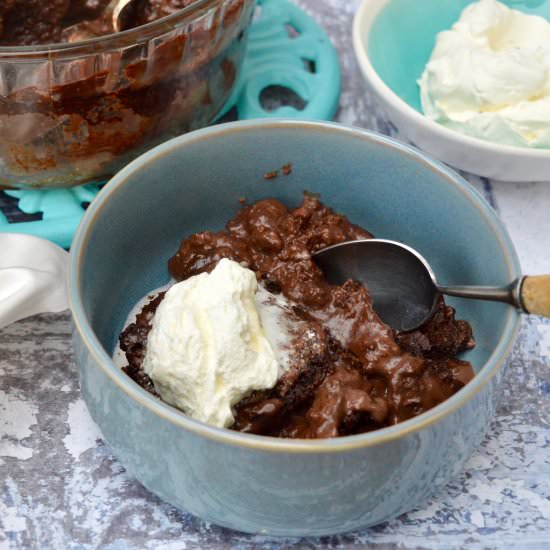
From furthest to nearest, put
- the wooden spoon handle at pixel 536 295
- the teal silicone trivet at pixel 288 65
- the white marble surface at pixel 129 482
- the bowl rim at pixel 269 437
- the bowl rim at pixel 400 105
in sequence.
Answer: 1. the teal silicone trivet at pixel 288 65
2. the bowl rim at pixel 400 105
3. the white marble surface at pixel 129 482
4. the wooden spoon handle at pixel 536 295
5. the bowl rim at pixel 269 437

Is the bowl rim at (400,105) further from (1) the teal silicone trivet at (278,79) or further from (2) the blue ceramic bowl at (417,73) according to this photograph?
(1) the teal silicone trivet at (278,79)

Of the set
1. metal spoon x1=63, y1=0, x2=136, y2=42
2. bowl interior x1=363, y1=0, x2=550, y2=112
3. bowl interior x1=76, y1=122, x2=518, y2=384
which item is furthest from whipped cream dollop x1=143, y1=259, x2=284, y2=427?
bowl interior x1=363, y1=0, x2=550, y2=112

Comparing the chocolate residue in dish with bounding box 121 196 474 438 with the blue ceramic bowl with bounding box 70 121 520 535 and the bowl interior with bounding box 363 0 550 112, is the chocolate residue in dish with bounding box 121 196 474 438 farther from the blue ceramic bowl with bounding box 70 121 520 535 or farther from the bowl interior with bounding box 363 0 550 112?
the bowl interior with bounding box 363 0 550 112

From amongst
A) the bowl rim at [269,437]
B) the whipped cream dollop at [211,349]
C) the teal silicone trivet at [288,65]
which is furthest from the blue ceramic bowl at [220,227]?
the teal silicone trivet at [288,65]

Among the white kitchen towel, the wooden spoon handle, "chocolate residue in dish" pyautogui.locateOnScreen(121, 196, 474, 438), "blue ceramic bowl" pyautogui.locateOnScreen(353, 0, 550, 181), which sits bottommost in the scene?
the white kitchen towel

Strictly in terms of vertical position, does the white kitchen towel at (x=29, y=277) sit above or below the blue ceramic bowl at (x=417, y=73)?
below

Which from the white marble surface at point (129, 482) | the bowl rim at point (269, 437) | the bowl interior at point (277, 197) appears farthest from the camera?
the bowl interior at point (277, 197)

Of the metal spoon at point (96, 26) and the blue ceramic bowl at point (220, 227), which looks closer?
the blue ceramic bowl at point (220, 227)
